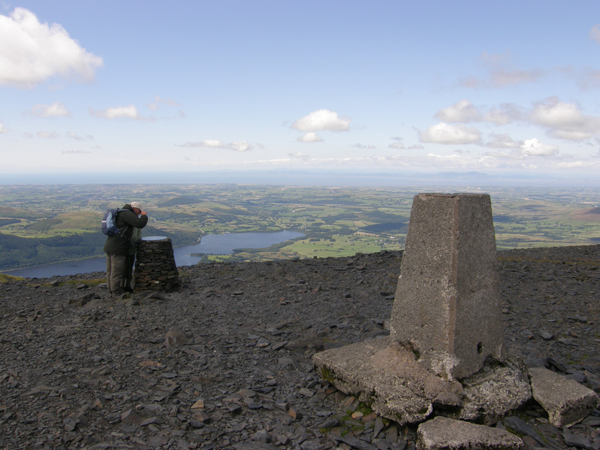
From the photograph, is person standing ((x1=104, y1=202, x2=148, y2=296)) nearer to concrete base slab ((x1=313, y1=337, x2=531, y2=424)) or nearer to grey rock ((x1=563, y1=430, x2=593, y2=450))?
concrete base slab ((x1=313, y1=337, x2=531, y2=424))

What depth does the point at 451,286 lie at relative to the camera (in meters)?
5.29

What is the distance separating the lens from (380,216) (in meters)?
104

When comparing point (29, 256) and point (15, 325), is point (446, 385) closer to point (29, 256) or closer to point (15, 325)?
point (15, 325)

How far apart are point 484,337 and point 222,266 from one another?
12.8 metres

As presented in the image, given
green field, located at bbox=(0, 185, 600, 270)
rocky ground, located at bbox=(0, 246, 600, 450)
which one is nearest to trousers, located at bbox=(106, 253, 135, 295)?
rocky ground, located at bbox=(0, 246, 600, 450)

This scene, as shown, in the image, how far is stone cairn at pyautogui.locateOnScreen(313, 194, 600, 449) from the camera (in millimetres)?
5184

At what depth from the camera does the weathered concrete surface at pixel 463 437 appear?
4.44m

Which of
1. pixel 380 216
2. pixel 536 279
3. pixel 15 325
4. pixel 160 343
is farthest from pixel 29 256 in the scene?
pixel 380 216

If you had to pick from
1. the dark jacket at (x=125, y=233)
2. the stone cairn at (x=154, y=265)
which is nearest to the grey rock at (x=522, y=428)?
the dark jacket at (x=125, y=233)

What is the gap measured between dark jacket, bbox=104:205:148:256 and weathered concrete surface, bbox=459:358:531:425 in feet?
30.6

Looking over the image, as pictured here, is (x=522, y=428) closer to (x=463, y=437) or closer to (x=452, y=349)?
(x=463, y=437)

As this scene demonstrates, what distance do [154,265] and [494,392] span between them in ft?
32.7

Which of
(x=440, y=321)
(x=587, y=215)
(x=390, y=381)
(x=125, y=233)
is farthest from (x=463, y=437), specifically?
(x=587, y=215)

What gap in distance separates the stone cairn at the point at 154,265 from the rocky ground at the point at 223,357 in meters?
0.53
